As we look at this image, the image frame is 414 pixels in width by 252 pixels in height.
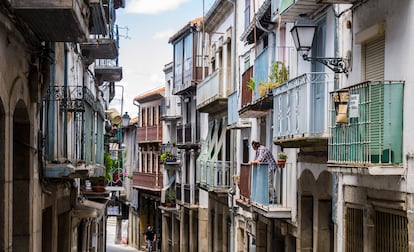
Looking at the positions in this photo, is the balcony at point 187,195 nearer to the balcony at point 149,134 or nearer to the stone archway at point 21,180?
the balcony at point 149,134

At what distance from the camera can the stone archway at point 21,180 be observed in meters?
12.7

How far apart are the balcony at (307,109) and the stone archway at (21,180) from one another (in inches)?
182

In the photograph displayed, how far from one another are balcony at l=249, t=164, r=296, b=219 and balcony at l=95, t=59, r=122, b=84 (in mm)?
13098

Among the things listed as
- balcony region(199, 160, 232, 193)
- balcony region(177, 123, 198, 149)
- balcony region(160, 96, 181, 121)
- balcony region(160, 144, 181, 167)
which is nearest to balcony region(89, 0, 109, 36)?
balcony region(199, 160, 232, 193)

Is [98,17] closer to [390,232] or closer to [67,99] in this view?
[67,99]

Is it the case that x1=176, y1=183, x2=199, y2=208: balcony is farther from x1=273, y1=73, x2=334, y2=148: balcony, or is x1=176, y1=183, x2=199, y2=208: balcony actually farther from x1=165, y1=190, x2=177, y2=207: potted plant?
x1=273, y1=73, x2=334, y2=148: balcony

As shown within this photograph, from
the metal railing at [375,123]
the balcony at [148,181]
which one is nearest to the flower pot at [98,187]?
the metal railing at [375,123]

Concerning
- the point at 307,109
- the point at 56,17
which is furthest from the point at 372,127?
the point at 56,17

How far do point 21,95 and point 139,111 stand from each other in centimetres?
4741

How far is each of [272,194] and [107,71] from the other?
14.4 metres

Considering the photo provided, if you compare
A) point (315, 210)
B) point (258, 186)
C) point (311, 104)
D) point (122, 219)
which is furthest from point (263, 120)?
point (122, 219)

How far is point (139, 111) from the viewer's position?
5906 centimetres

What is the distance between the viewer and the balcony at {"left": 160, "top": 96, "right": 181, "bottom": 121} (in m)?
45.8

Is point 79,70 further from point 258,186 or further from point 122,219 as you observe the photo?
point 122,219
